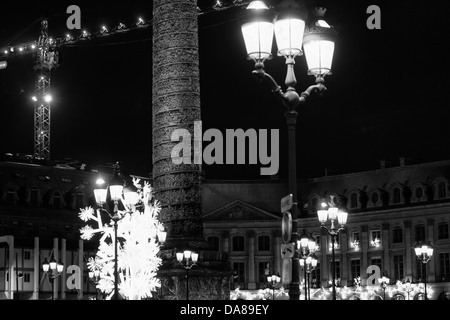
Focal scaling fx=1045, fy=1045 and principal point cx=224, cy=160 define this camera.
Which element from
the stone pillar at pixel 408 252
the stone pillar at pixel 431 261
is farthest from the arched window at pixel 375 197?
the stone pillar at pixel 431 261

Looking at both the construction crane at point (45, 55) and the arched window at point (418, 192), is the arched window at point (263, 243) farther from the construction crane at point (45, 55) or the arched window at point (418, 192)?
the construction crane at point (45, 55)

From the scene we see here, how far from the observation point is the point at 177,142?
36.4 m

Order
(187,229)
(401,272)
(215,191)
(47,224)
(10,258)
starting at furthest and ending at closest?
1. (215,191)
2. (401,272)
3. (47,224)
4. (10,258)
5. (187,229)

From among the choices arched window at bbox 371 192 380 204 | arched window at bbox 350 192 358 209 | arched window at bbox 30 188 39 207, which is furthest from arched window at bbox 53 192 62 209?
arched window at bbox 371 192 380 204

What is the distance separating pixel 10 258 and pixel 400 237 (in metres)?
32.2

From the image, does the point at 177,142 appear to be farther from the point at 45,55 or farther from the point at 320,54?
the point at 45,55

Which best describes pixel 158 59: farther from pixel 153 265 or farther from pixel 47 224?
pixel 47 224

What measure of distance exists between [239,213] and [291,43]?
252ft

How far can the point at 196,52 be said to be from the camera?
37.1 metres

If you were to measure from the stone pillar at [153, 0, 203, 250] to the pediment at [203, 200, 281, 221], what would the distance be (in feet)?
168

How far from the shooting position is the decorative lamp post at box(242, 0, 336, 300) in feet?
39.7

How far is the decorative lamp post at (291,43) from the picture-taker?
39.7ft
